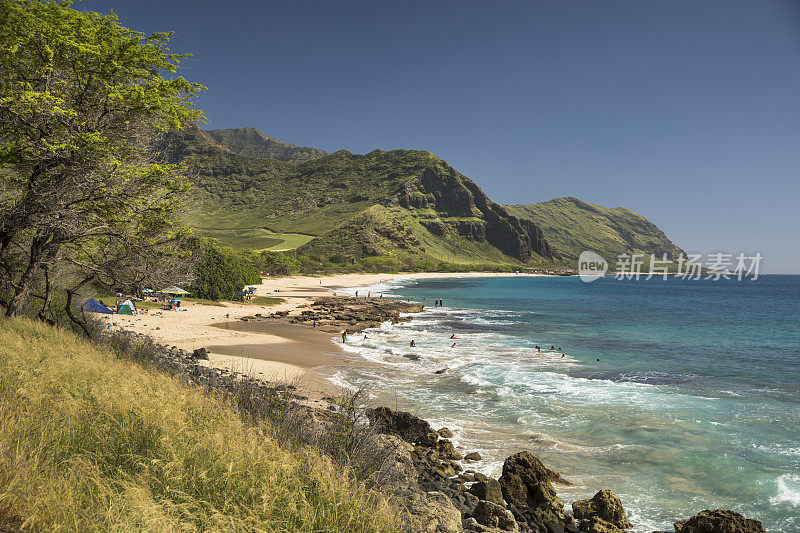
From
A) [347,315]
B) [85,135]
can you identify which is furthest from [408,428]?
[347,315]

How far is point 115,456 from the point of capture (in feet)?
16.7

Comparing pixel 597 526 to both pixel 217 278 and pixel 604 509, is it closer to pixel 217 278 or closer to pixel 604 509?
pixel 604 509

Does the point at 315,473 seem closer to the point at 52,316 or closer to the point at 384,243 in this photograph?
the point at 52,316

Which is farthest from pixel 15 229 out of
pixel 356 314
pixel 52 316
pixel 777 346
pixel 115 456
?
pixel 777 346

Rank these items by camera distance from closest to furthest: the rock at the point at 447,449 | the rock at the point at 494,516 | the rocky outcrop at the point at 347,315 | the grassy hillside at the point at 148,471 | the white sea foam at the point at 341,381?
the grassy hillside at the point at 148,471, the rock at the point at 494,516, the rock at the point at 447,449, the white sea foam at the point at 341,381, the rocky outcrop at the point at 347,315

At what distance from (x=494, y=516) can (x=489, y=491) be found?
1.27 m

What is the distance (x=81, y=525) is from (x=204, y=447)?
4.61ft

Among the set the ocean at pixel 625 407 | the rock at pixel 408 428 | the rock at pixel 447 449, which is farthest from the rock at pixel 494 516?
the rock at pixel 408 428

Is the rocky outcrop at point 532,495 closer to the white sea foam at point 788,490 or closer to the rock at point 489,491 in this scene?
the rock at point 489,491

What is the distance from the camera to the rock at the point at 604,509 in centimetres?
960

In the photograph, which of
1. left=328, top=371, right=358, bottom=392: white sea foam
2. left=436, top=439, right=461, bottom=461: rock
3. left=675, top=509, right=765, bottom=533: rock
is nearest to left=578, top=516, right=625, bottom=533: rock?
left=675, top=509, right=765, bottom=533: rock

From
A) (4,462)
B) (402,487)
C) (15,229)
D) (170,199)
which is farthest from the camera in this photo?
(170,199)

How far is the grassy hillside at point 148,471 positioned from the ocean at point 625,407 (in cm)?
791

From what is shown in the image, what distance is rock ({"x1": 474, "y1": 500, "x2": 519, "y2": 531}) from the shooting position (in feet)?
27.6
